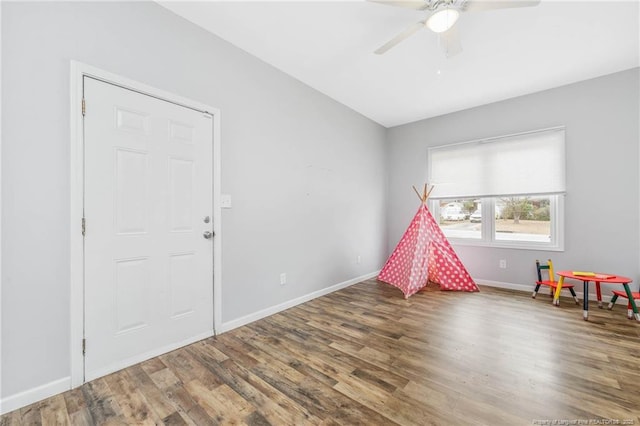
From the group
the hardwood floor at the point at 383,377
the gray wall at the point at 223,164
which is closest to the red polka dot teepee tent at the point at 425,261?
the gray wall at the point at 223,164

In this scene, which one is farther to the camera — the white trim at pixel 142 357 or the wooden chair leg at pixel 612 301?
the wooden chair leg at pixel 612 301

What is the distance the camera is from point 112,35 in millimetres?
1788

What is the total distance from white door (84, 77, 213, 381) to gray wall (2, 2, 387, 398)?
0.14 metres

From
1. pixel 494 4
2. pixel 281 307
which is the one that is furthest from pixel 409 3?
pixel 281 307

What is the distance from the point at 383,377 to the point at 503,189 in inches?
131

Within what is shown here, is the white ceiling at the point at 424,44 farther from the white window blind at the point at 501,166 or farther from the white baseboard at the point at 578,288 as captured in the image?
the white baseboard at the point at 578,288

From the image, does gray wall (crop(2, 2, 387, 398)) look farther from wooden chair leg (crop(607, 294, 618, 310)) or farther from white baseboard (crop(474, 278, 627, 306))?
wooden chair leg (crop(607, 294, 618, 310))

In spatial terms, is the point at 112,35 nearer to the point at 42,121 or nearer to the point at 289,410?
the point at 42,121

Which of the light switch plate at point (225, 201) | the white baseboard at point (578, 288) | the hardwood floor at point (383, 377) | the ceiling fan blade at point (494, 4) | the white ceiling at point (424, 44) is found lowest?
the hardwood floor at point (383, 377)

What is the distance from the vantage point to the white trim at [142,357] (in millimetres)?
1718

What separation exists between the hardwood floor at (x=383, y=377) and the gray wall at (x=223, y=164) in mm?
430

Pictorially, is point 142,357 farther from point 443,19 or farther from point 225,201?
point 443,19

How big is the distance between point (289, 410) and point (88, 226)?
1.71m

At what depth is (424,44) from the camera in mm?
2480
